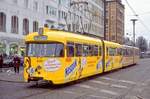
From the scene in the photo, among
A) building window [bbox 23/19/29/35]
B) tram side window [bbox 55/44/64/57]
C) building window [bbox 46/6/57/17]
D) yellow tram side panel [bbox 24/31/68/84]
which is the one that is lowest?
yellow tram side panel [bbox 24/31/68/84]

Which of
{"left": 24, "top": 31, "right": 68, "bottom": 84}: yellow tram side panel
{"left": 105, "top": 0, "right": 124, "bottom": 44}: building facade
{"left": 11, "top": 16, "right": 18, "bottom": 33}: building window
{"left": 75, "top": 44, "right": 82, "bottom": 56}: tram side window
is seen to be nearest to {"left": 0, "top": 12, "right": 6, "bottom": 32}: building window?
{"left": 11, "top": 16, "right": 18, "bottom": 33}: building window

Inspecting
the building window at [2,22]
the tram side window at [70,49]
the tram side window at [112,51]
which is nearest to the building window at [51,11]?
the building window at [2,22]

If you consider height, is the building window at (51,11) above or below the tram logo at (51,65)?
above

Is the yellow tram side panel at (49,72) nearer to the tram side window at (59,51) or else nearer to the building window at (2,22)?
the tram side window at (59,51)

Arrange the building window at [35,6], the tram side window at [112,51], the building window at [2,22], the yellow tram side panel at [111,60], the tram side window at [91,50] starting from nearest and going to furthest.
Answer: the tram side window at [91,50]
the yellow tram side panel at [111,60]
the tram side window at [112,51]
the building window at [2,22]
the building window at [35,6]

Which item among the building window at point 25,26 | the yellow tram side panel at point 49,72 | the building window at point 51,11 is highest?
the building window at point 51,11

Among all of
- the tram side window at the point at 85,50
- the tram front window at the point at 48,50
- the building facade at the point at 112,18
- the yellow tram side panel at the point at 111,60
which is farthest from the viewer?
the building facade at the point at 112,18

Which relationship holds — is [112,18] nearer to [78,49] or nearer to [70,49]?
[78,49]

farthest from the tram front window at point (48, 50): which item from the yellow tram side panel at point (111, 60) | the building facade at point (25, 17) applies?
the building facade at point (25, 17)

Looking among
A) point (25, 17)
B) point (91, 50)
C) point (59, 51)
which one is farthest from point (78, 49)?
point (25, 17)

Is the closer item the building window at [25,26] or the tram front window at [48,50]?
the tram front window at [48,50]

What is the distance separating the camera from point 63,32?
22.1 meters

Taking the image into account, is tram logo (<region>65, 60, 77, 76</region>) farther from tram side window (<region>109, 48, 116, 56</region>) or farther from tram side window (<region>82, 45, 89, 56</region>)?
tram side window (<region>109, 48, 116, 56</region>)

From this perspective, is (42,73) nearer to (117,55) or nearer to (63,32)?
(63,32)
